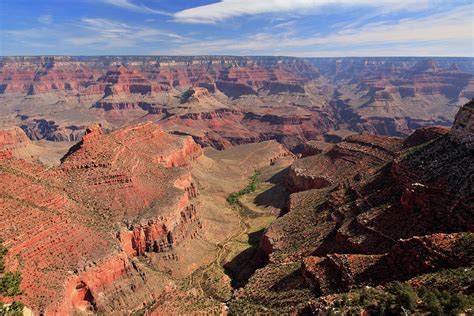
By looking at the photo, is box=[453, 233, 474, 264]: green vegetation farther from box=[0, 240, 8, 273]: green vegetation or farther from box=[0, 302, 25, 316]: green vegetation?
box=[0, 240, 8, 273]: green vegetation

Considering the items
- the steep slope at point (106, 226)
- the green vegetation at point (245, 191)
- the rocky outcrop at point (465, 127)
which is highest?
the rocky outcrop at point (465, 127)

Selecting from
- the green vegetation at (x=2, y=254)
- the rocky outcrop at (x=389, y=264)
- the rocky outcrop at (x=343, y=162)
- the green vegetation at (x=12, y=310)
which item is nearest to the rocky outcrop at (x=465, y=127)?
the rocky outcrop at (x=389, y=264)

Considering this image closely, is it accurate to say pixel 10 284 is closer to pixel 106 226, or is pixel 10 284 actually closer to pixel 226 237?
pixel 106 226

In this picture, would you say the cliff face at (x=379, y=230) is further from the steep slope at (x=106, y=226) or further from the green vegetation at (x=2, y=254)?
the green vegetation at (x=2, y=254)

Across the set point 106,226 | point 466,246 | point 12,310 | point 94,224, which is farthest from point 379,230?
point 94,224

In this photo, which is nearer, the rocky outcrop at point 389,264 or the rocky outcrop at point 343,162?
the rocky outcrop at point 389,264
